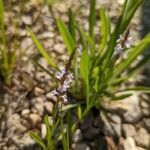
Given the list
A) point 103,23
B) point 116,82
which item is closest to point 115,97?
point 116,82

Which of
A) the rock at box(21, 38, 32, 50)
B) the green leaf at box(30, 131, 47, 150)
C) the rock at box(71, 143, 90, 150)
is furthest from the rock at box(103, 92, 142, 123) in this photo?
the rock at box(21, 38, 32, 50)

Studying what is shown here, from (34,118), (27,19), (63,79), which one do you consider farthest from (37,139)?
(27,19)

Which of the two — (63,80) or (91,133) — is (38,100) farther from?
(63,80)

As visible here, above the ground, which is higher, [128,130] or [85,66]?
[85,66]

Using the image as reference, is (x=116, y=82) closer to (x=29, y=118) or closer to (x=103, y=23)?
(x=103, y=23)

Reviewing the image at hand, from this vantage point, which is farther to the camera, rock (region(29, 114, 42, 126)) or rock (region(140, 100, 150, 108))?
rock (region(140, 100, 150, 108))

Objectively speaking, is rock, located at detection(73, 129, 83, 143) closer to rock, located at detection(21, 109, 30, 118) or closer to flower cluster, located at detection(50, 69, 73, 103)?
rock, located at detection(21, 109, 30, 118)
